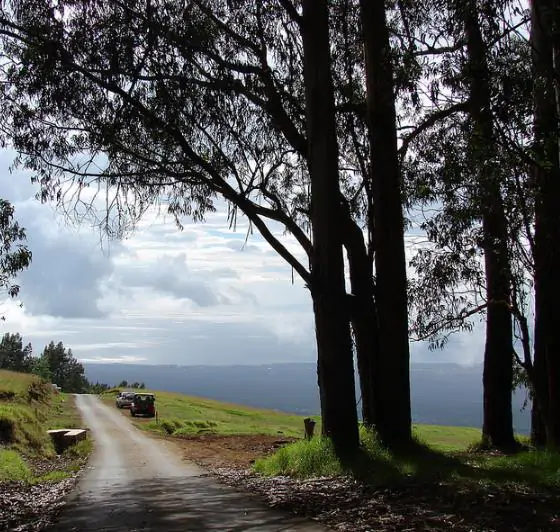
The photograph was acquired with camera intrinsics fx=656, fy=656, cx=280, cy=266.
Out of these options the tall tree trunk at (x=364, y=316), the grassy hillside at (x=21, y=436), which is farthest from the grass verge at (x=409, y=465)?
the grassy hillside at (x=21, y=436)

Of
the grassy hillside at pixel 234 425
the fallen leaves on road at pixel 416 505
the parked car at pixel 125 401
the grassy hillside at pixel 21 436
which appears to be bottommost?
the grassy hillside at pixel 234 425

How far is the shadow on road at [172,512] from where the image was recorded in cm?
747

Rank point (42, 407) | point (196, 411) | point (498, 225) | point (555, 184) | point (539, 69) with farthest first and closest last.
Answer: point (196, 411), point (42, 407), point (498, 225), point (555, 184), point (539, 69)

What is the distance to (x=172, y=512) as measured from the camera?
28.6 feet

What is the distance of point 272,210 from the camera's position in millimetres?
13797

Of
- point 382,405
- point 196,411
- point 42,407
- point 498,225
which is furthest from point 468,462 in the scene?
point 196,411

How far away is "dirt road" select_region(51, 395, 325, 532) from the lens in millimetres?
7582

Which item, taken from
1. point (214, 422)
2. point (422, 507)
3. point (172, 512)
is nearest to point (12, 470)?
point (172, 512)

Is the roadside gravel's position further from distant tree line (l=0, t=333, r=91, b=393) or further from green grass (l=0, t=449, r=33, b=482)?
distant tree line (l=0, t=333, r=91, b=393)

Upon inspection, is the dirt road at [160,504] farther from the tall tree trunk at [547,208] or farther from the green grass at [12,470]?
the tall tree trunk at [547,208]

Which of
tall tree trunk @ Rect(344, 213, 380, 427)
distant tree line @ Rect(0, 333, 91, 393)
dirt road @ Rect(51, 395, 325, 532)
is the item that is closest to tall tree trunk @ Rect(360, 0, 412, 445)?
tall tree trunk @ Rect(344, 213, 380, 427)

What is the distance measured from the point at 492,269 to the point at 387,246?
2.05 m

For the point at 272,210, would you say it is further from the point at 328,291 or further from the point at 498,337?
the point at 498,337

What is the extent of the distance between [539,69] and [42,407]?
3783 cm
